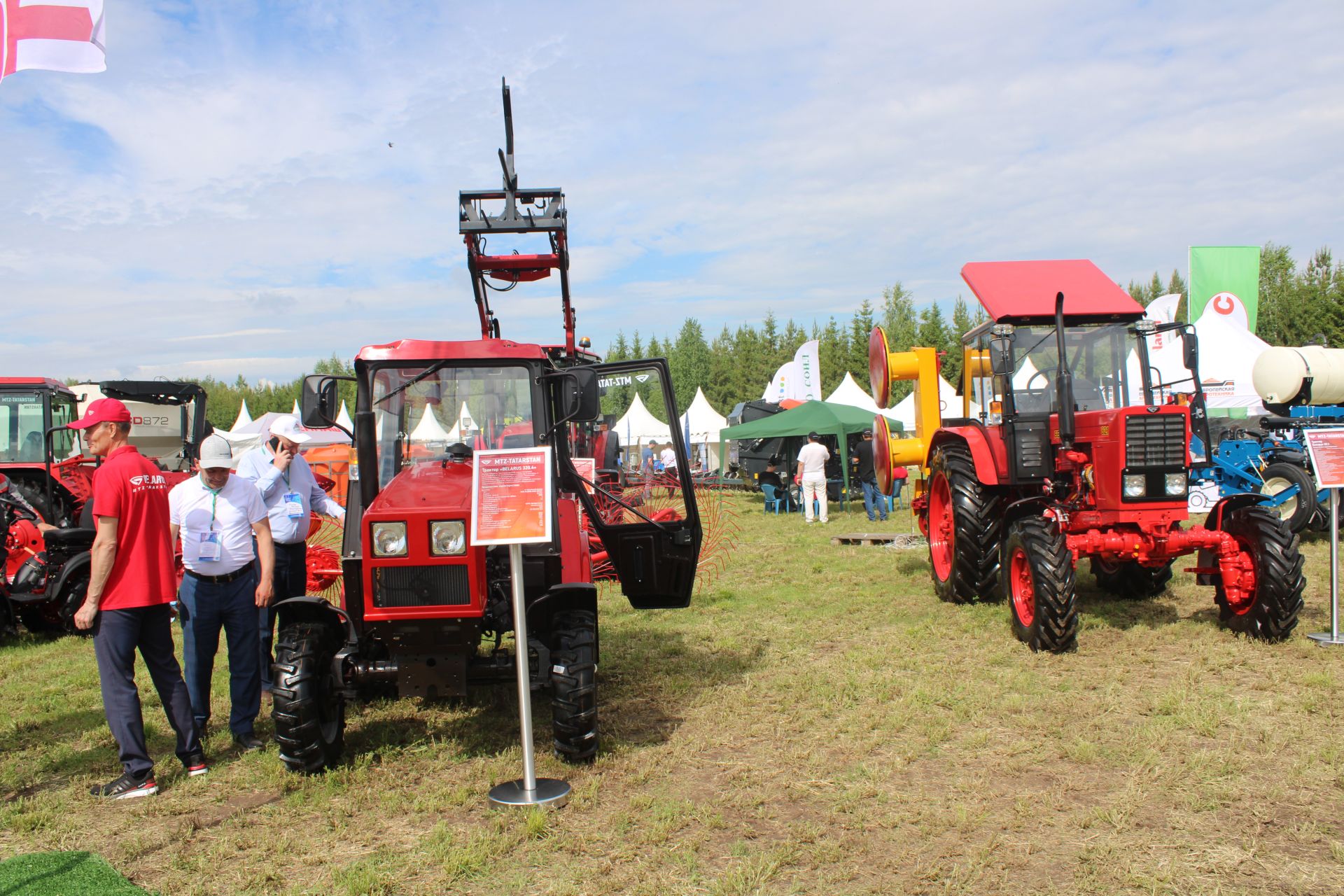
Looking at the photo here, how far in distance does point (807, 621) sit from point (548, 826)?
13.0 ft

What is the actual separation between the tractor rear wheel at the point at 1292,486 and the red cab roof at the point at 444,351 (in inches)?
347

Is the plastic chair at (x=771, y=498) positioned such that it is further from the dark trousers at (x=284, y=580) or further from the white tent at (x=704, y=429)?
the dark trousers at (x=284, y=580)

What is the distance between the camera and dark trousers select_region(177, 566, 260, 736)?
4.54 metres

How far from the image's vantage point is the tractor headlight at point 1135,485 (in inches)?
233

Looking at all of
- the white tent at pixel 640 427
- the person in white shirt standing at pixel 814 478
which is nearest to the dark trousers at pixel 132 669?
the person in white shirt standing at pixel 814 478

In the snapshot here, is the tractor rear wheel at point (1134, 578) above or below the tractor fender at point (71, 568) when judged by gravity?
below

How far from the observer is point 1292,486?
10195 mm

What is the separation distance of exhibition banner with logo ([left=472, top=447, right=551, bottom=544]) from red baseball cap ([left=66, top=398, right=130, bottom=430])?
5.73 feet

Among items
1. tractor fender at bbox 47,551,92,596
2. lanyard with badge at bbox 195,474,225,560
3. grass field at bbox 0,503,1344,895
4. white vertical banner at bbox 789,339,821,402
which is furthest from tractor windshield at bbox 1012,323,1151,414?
white vertical banner at bbox 789,339,821,402

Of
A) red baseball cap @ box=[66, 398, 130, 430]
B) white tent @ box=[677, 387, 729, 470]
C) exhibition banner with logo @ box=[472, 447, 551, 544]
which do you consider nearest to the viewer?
exhibition banner with logo @ box=[472, 447, 551, 544]

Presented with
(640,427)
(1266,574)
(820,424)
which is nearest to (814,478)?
(820,424)

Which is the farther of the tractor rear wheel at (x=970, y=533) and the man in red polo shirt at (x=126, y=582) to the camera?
the tractor rear wheel at (x=970, y=533)

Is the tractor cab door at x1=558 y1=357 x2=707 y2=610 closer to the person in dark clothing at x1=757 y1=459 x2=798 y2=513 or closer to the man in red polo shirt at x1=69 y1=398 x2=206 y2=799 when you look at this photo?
the man in red polo shirt at x1=69 y1=398 x2=206 y2=799

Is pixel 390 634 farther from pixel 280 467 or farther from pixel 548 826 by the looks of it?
pixel 280 467
